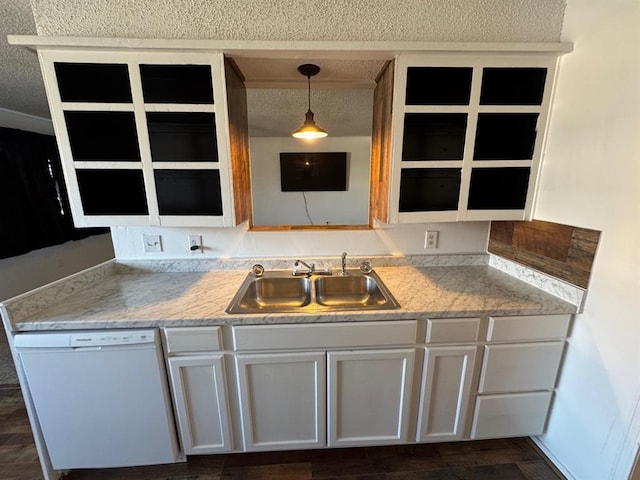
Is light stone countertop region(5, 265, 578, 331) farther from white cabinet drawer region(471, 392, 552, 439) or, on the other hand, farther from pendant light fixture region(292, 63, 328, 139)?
pendant light fixture region(292, 63, 328, 139)

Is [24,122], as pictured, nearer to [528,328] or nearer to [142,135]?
[142,135]

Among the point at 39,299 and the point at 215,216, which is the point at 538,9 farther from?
the point at 39,299

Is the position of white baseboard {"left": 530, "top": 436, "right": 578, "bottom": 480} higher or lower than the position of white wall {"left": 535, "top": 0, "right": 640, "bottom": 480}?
lower

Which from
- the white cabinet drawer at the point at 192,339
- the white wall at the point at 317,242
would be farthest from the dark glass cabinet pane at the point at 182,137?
the white cabinet drawer at the point at 192,339

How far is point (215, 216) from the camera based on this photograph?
1.35 m

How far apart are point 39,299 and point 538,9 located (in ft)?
9.19

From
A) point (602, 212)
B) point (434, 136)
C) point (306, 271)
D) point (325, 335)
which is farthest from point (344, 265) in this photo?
point (602, 212)

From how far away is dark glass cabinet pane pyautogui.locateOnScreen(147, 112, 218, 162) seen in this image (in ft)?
4.05

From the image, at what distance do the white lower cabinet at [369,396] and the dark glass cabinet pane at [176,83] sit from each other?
4.65 ft

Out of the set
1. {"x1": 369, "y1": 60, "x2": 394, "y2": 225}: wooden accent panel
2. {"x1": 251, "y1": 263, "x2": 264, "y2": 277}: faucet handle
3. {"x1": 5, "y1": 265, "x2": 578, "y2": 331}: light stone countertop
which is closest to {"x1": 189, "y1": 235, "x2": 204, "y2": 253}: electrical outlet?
{"x1": 5, "y1": 265, "x2": 578, "y2": 331}: light stone countertop

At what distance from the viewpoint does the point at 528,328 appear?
3.99 ft

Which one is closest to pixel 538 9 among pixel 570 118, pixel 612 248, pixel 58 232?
pixel 570 118

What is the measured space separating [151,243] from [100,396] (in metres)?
0.86

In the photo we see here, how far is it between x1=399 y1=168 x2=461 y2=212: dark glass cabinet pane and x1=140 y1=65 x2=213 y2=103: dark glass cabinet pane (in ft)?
3.57
